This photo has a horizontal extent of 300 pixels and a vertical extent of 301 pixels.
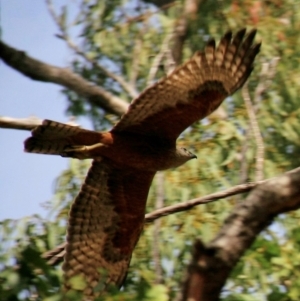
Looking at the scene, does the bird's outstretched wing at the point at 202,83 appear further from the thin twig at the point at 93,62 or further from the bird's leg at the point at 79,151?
the thin twig at the point at 93,62

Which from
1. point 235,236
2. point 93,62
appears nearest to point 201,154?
point 93,62

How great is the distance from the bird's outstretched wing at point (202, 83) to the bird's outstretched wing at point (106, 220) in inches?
24.7

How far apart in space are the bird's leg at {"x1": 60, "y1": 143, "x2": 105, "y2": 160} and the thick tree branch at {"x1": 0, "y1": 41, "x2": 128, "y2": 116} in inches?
42.7

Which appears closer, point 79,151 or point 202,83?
point 202,83

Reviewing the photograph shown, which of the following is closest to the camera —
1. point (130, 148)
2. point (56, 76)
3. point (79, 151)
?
point (79, 151)

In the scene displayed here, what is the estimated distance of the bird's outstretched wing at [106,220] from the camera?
5.40 meters

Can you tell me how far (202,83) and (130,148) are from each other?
2.03 ft

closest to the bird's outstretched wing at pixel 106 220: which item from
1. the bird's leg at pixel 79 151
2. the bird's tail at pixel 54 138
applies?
the bird's leg at pixel 79 151

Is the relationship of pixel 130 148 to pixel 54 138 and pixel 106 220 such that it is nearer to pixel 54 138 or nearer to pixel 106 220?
pixel 54 138

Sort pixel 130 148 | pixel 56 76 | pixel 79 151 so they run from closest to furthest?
pixel 79 151, pixel 130 148, pixel 56 76

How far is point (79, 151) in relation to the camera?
4.96 metres

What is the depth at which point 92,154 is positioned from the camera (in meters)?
5.18

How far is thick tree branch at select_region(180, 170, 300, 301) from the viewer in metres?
2.96

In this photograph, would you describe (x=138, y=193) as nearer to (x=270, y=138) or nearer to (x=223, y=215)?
(x=223, y=215)
